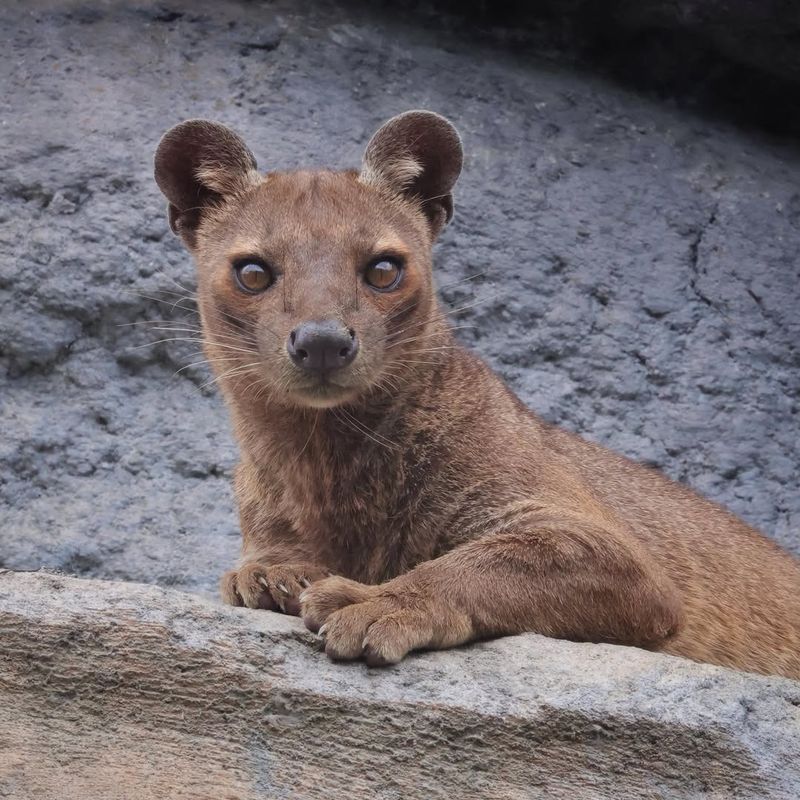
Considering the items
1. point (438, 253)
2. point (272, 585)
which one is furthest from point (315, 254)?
point (438, 253)

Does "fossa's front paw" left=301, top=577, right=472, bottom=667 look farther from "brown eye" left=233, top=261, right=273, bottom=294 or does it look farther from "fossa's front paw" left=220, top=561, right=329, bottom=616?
"brown eye" left=233, top=261, right=273, bottom=294

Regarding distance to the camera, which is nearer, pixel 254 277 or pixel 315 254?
pixel 315 254

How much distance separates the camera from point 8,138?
8891 millimetres

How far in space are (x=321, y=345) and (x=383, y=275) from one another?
0.83m

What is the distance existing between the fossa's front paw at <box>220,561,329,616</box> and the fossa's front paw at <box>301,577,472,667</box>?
485 mm

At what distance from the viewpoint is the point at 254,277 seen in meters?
6.39

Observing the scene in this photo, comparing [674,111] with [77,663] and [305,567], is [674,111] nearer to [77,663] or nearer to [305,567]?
[305,567]

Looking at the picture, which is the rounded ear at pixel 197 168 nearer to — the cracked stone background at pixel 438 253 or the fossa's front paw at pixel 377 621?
the cracked stone background at pixel 438 253

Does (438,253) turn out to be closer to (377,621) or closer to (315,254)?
(315,254)

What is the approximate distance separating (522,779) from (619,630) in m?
1.31

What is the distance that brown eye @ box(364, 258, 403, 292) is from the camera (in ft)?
21.0

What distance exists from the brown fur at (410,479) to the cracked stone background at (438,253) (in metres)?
1.58

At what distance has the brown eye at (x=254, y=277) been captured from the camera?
6.37 m

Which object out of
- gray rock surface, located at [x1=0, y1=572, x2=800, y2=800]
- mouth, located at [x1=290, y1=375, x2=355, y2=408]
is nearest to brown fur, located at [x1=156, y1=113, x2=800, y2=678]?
mouth, located at [x1=290, y1=375, x2=355, y2=408]
